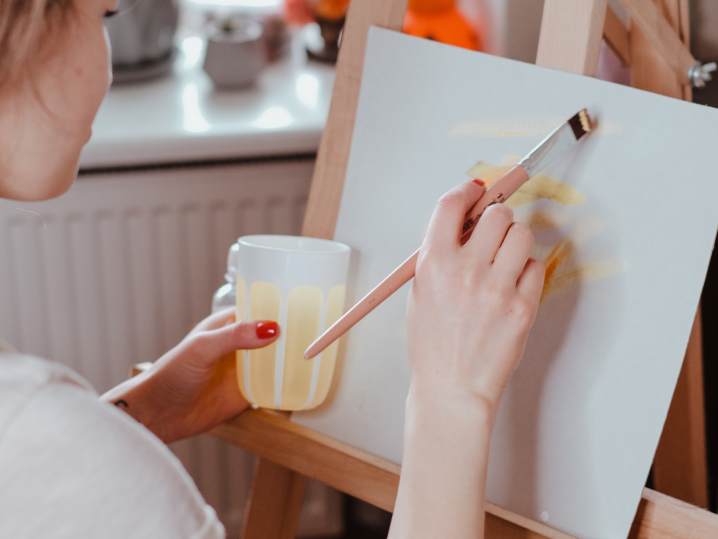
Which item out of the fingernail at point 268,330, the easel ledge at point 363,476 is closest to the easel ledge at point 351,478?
the easel ledge at point 363,476

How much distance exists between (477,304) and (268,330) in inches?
9.4

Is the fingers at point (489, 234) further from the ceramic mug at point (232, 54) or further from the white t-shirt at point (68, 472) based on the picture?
the ceramic mug at point (232, 54)

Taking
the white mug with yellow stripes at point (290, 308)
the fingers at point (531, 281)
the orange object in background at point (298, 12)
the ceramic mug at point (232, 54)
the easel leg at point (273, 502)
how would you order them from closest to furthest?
the fingers at point (531, 281) → the white mug with yellow stripes at point (290, 308) → the easel leg at point (273, 502) → the ceramic mug at point (232, 54) → the orange object in background at point (298, 12)

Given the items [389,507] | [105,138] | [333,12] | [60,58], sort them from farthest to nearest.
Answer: [333,12] < [105,138] < [389,507] < [60,58]

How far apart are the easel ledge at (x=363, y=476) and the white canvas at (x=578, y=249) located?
0.02m

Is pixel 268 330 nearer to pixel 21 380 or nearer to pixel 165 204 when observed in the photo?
pixel 21 380

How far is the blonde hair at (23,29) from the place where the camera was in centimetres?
45

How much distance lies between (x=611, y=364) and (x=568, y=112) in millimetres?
212

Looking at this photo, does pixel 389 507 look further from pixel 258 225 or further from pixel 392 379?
pixel 258 225

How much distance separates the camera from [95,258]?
1171 millimetres

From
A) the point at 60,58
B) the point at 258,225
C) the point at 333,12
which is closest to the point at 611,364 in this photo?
the point at 60,58

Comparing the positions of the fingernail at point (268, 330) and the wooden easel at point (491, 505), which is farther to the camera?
the fingernail at point (268, 330)

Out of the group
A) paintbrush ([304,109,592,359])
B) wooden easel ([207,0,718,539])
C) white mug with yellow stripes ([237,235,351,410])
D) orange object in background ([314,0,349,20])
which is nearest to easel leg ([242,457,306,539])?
wooden easel ([207,0,718,539])

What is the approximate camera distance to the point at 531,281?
0.53m
